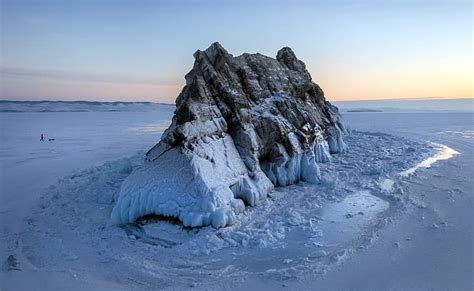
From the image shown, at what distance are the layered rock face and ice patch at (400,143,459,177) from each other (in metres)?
3.10

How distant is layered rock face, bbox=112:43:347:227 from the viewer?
26.6 feet

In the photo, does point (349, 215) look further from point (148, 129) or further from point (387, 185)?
point (148, 129)

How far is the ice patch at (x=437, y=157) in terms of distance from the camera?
13.3 m

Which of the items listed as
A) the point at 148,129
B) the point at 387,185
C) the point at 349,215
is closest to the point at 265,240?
the point at 349,215

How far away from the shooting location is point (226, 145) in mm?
10086

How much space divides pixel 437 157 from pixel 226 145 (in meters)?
11.2

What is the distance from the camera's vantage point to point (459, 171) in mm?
13227

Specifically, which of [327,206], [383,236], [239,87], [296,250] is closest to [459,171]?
[327,206]

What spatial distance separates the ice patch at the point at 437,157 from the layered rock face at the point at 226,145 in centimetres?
310

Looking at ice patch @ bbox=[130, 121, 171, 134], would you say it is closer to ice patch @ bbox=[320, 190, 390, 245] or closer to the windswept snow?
the windswept snow

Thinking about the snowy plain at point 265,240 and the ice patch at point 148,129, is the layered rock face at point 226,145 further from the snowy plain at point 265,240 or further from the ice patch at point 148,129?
the ice patch at point 148,129

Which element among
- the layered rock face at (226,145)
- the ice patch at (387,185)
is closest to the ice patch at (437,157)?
the ice patch at (387,185)

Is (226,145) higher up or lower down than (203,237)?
higher up

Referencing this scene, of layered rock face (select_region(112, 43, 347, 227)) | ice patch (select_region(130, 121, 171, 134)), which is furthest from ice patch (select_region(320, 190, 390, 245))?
ice patch (select_region(130, 121, 171, 134))
